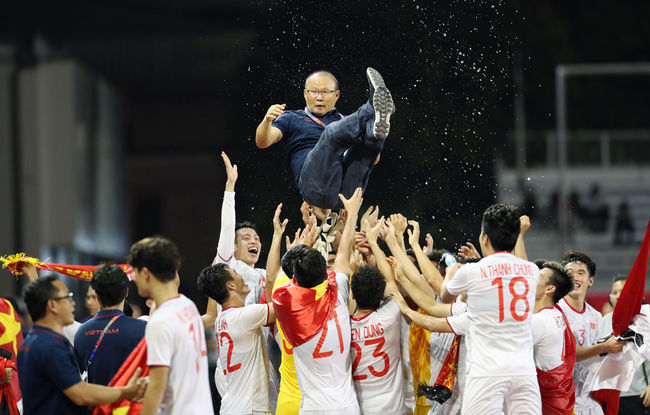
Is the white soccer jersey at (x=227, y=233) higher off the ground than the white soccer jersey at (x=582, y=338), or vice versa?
the white soccer jersey at (x=227, y=233)

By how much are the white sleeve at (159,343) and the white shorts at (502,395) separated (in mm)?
2257

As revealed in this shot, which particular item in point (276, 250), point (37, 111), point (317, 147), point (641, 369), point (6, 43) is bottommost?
point (641, 369)

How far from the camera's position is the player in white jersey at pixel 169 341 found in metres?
5.31

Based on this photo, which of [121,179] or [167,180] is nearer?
[121,179]

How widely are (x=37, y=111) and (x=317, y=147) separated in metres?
16.0

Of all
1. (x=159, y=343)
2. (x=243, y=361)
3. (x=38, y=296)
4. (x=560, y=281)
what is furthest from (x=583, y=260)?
(x=38, y=296)

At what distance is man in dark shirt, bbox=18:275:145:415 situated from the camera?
554cm

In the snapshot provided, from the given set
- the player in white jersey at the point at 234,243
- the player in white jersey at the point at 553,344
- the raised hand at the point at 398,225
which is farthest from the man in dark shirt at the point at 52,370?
the player in white jersey at the point at 553,344

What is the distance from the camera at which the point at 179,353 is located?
5391 millimetres

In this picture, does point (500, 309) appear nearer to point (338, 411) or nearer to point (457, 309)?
point (457, 309)

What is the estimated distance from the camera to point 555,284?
721 cm

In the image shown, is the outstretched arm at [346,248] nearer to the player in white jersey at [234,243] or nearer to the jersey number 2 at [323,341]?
the jersey number 2 at [323,341]

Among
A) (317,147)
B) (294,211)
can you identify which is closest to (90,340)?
(317,147)

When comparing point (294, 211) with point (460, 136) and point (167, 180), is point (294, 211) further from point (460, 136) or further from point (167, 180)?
point (167, 180)
